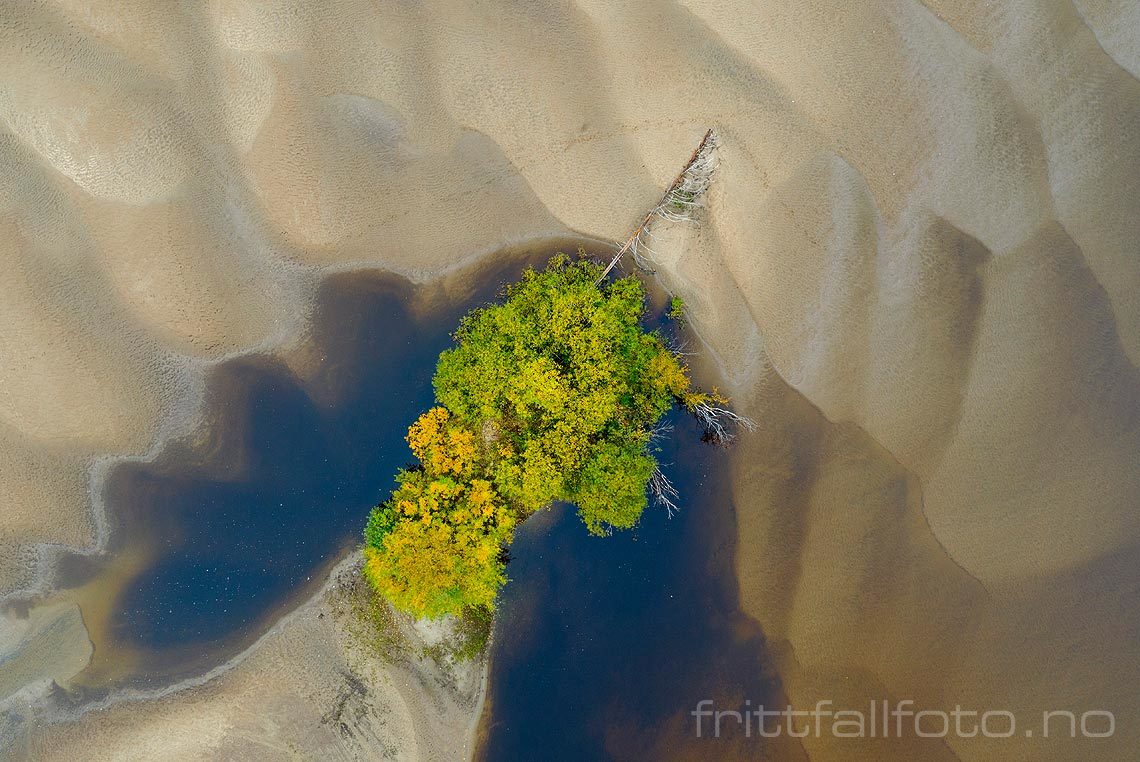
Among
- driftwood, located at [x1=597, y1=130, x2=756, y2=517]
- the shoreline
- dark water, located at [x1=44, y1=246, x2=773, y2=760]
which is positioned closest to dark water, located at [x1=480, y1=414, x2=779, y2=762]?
dark water, located at [x1=44, y1=246, x2=773, y2=760]

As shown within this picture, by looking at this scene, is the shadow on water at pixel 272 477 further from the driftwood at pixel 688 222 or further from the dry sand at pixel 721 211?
the driftwood at pixel 688 222

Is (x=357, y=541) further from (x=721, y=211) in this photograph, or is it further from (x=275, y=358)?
(x=721, y=211)

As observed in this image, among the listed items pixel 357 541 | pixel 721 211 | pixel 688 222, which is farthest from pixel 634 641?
pixel 721 211

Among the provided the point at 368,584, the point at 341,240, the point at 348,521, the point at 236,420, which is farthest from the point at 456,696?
the point at 341,240

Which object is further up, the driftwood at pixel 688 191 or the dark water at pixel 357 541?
the driftwood at pixel 688 191

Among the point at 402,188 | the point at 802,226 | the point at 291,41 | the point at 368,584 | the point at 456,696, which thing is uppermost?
the point at 802,226

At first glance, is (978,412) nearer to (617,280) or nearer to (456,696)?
(617,280)

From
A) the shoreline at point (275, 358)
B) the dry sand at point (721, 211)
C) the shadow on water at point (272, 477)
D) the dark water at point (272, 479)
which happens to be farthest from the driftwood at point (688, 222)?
the dark water at point (272, 479)

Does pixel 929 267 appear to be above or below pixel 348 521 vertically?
→ above
